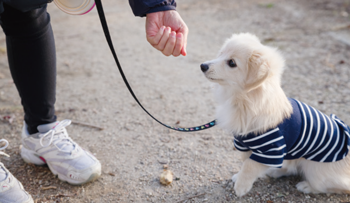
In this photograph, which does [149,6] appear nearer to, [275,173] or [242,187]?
[242,187]

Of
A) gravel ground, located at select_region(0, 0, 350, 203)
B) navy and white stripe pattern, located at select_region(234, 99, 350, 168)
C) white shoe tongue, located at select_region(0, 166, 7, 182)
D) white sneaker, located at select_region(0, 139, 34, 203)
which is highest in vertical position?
navy and white stripe pattern, located at select_region(234, 99, 350, 168)

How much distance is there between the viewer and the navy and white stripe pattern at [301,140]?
1.63 m

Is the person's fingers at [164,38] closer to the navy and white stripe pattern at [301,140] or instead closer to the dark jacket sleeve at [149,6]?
the dark jacket sleeve at [149,6]

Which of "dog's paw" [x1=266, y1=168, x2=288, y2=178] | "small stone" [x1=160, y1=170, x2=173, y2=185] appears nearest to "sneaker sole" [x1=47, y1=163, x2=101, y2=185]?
"small stone" [x1=160, y1=170, x2=173, y2=185]

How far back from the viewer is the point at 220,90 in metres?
1.90

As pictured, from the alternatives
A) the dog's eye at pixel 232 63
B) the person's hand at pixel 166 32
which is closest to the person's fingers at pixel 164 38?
the person's hand at pixel 166 32

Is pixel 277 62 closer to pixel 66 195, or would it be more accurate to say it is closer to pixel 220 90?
pixel 220 90

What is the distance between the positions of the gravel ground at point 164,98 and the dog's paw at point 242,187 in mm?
47

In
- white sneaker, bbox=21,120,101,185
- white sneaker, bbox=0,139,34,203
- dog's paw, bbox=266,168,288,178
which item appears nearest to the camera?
white sneaker, bbox=0,139,34,203

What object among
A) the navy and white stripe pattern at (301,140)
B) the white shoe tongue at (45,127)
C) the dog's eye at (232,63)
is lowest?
the white shoe tongue at (45,127)

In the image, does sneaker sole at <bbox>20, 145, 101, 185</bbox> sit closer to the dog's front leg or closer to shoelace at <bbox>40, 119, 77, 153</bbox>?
shoelace at <bbox>40, 119, 77, 153</bbox>

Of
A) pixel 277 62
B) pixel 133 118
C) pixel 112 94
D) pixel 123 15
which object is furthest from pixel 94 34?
pixel 277 62

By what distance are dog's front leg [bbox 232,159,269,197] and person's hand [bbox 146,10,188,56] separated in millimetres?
782

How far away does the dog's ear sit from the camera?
63.1 inches
